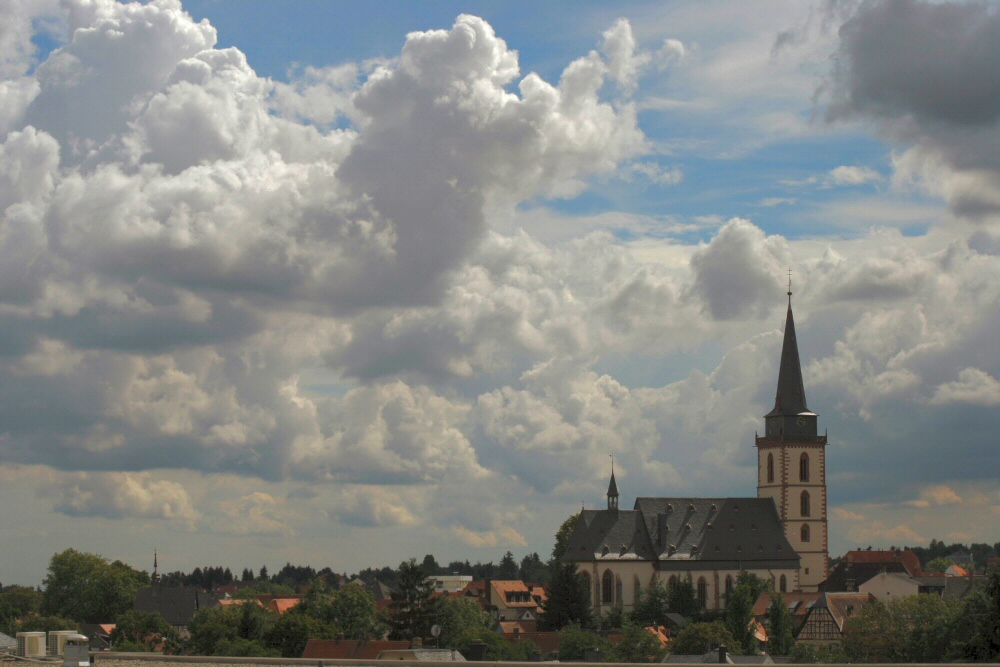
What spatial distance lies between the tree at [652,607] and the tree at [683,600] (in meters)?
1.15

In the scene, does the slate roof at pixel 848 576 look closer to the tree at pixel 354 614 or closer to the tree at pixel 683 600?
the tree at pixel 683 600

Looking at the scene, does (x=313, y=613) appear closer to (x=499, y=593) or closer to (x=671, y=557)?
(x=671, y=557)

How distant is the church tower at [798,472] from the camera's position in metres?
136

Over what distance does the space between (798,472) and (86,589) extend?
264 ft

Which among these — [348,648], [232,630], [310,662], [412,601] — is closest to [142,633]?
[232,630]

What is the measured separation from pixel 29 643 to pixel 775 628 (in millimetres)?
80414

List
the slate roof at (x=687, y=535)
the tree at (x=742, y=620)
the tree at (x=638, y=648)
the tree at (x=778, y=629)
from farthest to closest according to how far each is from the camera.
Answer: the slate roof at (x=687, y=535), the tree at (x=742, y=620), the tree at (x=778, y=629), the tree at (x=638, y=648)

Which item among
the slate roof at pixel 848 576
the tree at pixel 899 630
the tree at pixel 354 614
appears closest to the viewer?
the tree at pixel 899 630

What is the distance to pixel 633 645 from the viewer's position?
9950 centimetres

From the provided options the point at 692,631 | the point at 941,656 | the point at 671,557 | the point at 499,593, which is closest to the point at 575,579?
the point at 671,557

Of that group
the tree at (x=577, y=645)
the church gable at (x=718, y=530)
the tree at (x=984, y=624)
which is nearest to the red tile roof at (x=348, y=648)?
the tree at (x=577, y=645)

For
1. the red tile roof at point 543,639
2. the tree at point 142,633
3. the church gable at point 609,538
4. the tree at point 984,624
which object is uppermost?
the church gable at point 609,538

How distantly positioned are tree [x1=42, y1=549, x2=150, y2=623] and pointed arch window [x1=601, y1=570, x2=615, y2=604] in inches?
2255

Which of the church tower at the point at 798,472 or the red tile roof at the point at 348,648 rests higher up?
the church tower at the point at 798,472
